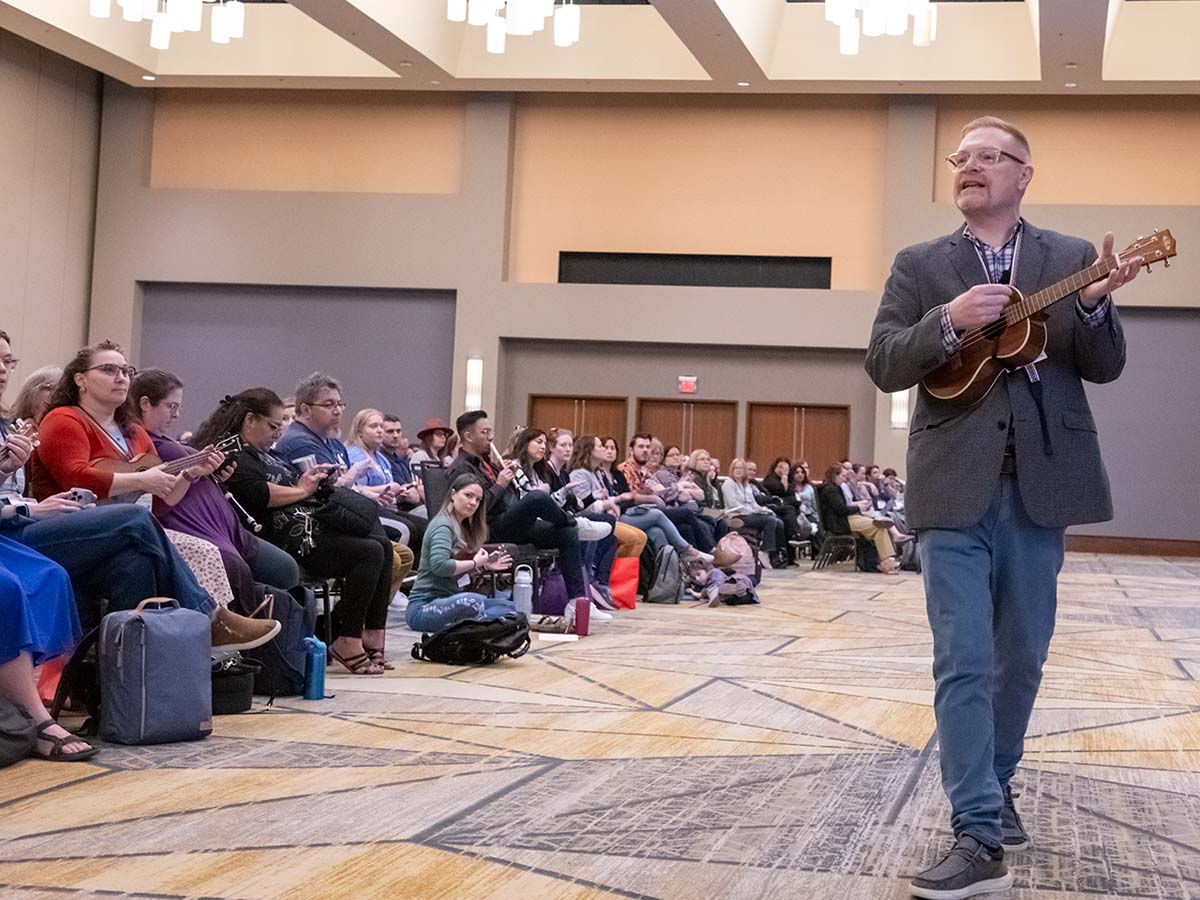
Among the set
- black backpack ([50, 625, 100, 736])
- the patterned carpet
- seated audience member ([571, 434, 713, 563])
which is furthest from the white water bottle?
black backpack ([50, 625, 100, 736])

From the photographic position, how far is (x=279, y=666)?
5.31 meters

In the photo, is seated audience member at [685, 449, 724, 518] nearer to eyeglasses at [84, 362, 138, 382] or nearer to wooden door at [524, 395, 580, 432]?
wooden door at [524, 395, 580, 432]

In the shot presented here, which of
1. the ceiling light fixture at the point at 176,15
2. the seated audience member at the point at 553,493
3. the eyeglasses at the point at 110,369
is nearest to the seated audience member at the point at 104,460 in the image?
the eyeglasses at the point at 110,369

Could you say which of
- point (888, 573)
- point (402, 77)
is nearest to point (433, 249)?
point (402, 77)

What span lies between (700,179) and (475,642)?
586 inches

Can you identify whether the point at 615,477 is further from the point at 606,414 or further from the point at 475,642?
the point at 606,414

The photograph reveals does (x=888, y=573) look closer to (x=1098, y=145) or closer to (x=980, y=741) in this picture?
(x=1098, y=145)

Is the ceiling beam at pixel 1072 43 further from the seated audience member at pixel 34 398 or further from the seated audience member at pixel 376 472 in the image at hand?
the seated audience member at pixel 34 398

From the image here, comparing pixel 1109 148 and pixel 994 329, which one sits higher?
pixel 1109 148

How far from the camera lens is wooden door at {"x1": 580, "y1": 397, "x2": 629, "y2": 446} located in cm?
2100

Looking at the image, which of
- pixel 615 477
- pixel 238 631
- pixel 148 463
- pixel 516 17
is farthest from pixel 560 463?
pixel 516 17

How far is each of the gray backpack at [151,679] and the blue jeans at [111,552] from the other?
0.48 feet

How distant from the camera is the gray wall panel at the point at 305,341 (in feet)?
68.5

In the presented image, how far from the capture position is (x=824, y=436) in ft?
67.2
